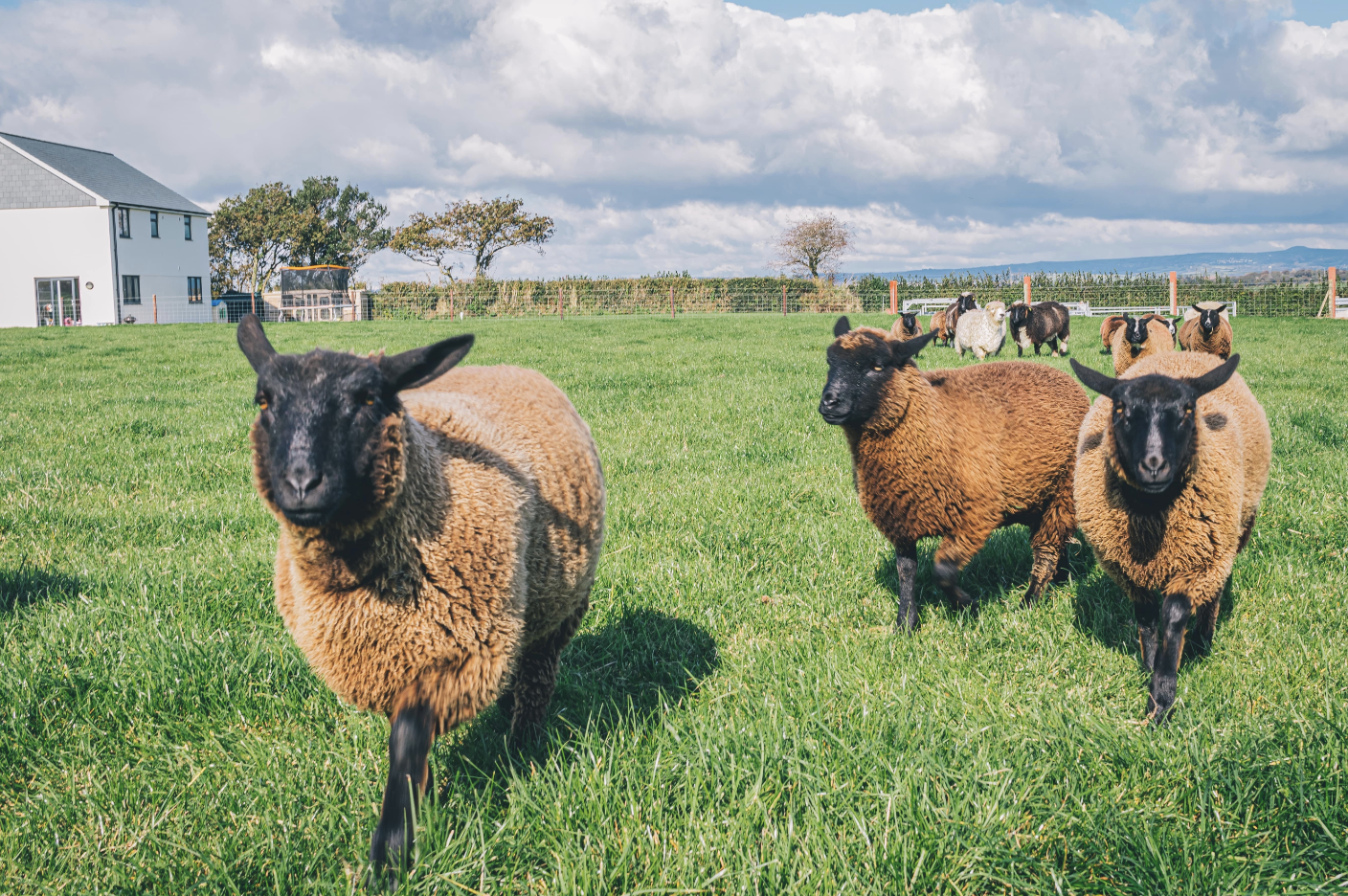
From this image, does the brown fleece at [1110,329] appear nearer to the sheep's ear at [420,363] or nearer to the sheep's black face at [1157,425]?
the sheep's black face at [1157,425]

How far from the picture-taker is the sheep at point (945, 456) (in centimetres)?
461

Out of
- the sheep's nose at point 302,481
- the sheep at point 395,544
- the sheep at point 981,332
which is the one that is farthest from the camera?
the sheep at point 981,332

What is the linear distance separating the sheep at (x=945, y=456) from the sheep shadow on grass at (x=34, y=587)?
416 centimetres

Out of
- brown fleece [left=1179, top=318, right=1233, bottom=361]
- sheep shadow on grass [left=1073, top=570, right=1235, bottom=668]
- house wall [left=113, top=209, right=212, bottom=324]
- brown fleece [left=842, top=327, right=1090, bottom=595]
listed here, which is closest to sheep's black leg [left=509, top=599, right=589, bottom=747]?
brown fleece [left=842, top=327, right=1090, bottom=595]

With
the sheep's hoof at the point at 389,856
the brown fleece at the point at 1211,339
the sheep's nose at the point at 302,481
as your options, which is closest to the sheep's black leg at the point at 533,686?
the sheep's hoof at the point at 389,856

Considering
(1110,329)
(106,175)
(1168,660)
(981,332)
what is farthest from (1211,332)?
(106,175)

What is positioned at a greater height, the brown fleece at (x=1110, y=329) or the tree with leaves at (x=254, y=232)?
the tree with leaves at (x=254, y=232)

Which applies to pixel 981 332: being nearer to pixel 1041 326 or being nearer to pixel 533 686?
pixel 1041 326

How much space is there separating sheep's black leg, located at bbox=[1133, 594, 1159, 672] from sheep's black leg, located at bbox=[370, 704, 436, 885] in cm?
308

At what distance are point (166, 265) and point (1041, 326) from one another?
47.9 metres

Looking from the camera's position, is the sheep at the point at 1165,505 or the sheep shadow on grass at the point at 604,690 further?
the sheep at the point at 1165,505

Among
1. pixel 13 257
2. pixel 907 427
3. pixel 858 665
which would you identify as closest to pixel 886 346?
pixel 907 427

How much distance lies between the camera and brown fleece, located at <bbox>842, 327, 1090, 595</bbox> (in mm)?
4633

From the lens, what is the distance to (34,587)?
14.0 feet
